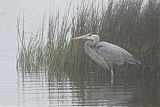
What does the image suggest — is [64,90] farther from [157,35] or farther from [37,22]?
[37,22]

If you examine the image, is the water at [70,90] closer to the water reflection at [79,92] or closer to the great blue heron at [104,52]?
the water reflection at [79,92]

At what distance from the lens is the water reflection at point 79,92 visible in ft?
31.1

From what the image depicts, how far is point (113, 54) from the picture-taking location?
12.8m

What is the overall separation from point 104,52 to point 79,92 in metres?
2.57

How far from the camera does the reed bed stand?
1278 centimetres

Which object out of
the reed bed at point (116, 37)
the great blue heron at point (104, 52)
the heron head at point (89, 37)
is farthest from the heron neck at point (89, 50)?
the reed bed at point (116, 37)

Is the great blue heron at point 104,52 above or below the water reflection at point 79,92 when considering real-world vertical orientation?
above

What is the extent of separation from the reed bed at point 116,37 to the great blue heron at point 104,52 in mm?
316

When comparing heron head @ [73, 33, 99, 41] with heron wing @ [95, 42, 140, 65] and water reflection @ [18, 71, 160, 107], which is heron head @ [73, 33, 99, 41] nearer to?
heron wing @ [95, 42, 140, 65]

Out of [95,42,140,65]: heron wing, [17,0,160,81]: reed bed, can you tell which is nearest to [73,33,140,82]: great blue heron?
[95,42,140,65]: heron wing

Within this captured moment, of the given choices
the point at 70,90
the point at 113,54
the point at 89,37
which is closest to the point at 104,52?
the point at 113,54

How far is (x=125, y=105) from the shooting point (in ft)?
30.0

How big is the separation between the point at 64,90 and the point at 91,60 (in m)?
2.81

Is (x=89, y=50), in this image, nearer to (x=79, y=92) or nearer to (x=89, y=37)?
(x=89, y=37)
